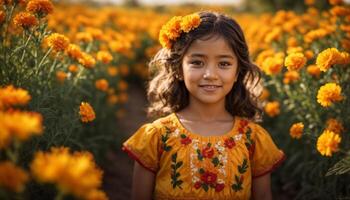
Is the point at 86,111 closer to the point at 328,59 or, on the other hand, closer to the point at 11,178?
the point at 11,178

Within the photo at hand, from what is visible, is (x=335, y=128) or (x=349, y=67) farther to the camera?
(x=349, y=67)

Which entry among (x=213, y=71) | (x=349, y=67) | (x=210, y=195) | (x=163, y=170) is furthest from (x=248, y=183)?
(x=349, y=67)

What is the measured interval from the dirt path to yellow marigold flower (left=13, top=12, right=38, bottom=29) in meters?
1.79

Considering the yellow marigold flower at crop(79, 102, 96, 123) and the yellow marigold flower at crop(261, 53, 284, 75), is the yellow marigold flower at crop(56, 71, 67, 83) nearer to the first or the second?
the yellow marigold flower at crop(79, 102, 96, 123)

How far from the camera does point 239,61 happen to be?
290cm

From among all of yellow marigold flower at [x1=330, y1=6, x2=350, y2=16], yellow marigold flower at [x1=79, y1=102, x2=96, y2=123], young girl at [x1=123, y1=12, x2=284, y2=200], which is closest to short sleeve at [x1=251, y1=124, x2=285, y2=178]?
young girl at [x1=123, y1=12, x2=284, y2=200]

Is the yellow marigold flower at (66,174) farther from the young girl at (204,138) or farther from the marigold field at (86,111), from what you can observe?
the young girl at (204,138)

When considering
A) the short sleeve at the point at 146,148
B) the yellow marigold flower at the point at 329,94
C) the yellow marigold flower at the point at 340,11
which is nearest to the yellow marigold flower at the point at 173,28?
the short sleeve at the point at 146,148

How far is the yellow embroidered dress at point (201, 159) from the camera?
2.58 m

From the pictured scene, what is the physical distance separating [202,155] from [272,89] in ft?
7.88

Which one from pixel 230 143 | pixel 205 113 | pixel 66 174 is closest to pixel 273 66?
pixel 205 113

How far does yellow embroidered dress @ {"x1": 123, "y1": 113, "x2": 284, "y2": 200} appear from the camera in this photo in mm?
2576

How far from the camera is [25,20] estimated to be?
8.55 ft

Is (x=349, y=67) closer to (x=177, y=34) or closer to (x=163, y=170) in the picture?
(x=177, y=34)
